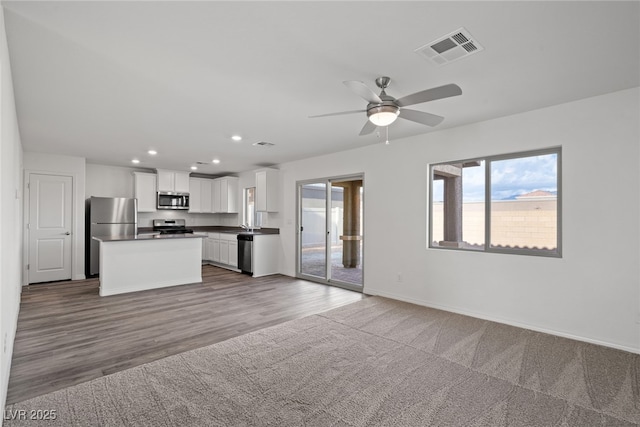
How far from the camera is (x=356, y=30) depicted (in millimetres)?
2059

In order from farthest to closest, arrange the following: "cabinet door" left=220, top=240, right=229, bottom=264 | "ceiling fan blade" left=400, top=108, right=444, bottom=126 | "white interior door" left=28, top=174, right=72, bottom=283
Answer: "cabinet door" left=220, top=240, right=229, bottom=264 < "white interior door" left=28, top=174, right=72, bottom=283 < "ceiling fan blade" left=400, top=108, right=444, bottom=126

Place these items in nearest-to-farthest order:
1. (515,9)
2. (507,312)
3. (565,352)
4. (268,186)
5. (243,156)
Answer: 1. (515,9)
2. (565,352)
3. (507,312)
4. (243,156)
5. (268,186)

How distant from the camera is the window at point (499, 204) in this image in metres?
3.55

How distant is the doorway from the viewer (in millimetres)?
5973

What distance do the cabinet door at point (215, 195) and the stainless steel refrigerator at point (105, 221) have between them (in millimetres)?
2034

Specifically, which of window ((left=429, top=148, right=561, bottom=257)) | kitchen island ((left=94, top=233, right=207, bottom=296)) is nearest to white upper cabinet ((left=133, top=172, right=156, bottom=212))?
kitchen island ((left=94, top=233, right=207, bottom=296))

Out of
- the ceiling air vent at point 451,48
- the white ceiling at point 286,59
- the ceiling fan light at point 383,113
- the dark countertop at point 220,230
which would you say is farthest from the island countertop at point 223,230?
the ceiling air vent at point 451,48

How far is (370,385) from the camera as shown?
2.43 m

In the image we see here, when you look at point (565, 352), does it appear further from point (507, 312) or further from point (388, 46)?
point (388, 46)

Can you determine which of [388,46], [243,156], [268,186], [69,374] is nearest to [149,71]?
[388,46]

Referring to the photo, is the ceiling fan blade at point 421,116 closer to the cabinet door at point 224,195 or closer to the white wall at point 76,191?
the cabinet door at point 224,195

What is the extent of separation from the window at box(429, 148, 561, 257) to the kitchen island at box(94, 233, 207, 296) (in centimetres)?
437

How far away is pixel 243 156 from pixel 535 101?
15.8ft

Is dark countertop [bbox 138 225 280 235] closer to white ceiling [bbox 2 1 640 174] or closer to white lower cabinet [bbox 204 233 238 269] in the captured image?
white lower cabinet [bbox 204 233 238 269]
